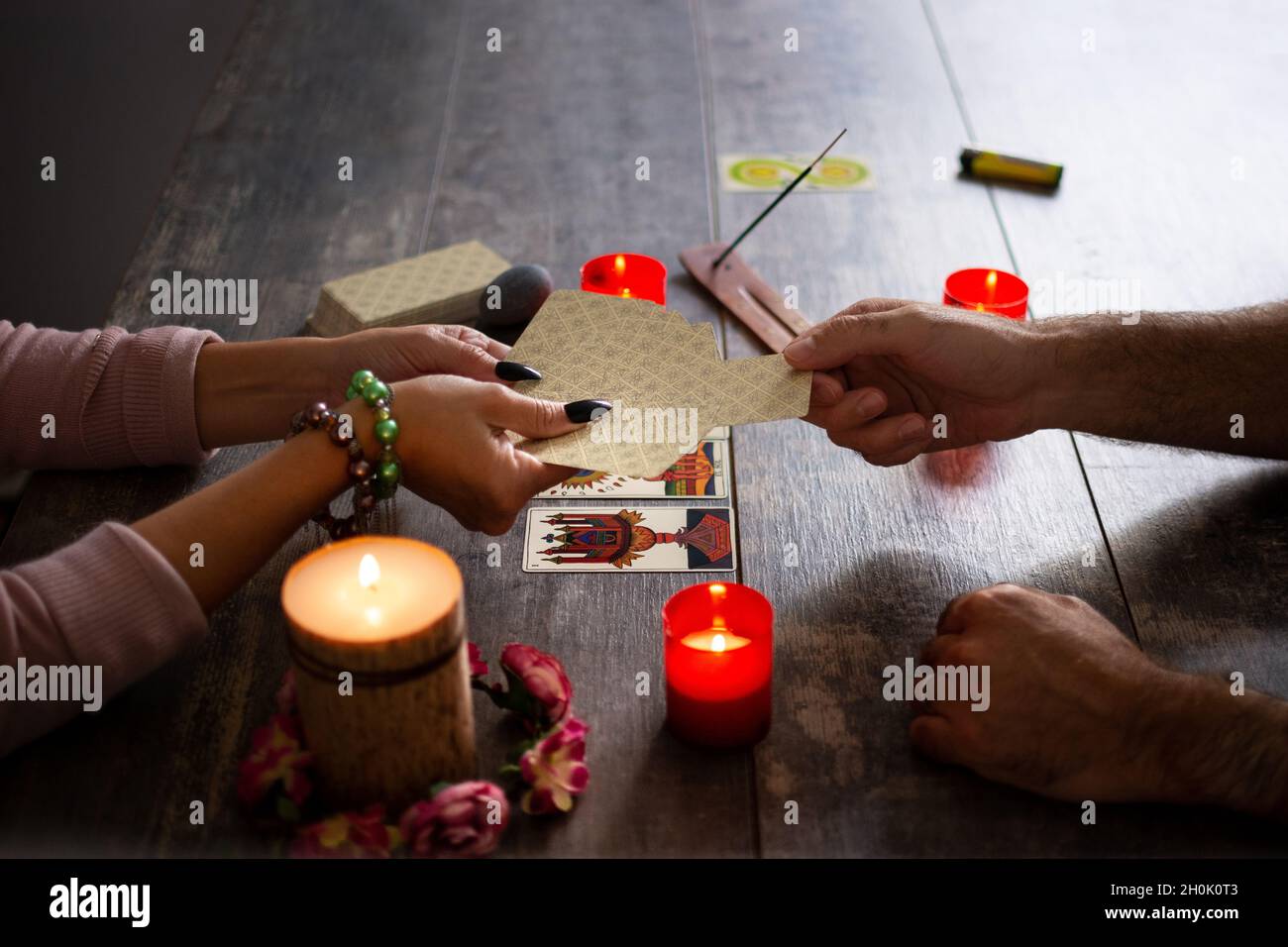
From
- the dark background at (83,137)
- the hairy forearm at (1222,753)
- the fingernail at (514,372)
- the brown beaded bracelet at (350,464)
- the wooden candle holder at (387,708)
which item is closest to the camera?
A: the wooden candle holder at (387,708)

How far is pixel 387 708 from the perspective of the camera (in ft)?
2.76

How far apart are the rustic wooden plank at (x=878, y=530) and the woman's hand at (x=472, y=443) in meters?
0.24

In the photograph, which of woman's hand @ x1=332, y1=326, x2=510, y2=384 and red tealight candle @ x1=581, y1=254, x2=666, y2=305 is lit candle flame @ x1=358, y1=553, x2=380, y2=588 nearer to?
woman's hand @ x1=332, y1=326, x2=510, y2=384

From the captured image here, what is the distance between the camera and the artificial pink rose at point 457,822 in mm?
865

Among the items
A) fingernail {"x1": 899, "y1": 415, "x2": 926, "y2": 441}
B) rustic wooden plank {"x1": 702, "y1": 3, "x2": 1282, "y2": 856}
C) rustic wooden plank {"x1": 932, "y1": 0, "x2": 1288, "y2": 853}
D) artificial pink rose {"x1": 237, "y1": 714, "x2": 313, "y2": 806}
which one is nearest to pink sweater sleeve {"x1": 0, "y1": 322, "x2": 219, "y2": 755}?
artificial pink rose {"x1": 237, "y1": 714, "x2": 313, "y2": 806}

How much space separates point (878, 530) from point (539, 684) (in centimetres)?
43

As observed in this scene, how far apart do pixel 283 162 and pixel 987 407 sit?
118cm

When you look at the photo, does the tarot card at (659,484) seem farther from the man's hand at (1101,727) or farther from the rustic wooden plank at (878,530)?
the man's hand at (1101,727)

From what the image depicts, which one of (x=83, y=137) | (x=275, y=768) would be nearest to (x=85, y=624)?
(x=275, y=768)

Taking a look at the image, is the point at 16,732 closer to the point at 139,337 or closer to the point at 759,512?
the point at 139,337

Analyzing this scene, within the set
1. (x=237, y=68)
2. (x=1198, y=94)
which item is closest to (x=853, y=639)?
(x=1198, y=94)

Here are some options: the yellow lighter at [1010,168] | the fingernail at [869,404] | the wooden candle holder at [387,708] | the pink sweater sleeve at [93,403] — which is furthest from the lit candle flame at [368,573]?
the yellow lighter at [1010,168]

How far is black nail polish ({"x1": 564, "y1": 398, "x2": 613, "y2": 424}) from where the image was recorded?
3.92ft
